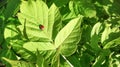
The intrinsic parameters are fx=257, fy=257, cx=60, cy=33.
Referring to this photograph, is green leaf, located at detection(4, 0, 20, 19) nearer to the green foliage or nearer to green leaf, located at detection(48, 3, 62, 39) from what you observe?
the green foliage

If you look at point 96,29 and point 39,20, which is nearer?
point 39,20

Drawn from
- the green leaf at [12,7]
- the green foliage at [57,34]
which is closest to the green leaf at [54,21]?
the green foliage at [57,34]

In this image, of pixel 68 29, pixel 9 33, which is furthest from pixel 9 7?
pixel 68 29

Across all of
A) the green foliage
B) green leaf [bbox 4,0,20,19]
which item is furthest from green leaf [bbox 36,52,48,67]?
green leaf [bbox 4,0,20,19]

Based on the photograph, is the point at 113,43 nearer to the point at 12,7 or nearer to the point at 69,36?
the point at 69,36

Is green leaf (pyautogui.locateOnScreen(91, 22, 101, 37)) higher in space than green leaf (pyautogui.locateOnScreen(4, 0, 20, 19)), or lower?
lower

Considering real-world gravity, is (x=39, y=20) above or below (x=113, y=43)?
above

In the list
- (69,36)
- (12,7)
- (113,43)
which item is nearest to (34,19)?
(69,36)

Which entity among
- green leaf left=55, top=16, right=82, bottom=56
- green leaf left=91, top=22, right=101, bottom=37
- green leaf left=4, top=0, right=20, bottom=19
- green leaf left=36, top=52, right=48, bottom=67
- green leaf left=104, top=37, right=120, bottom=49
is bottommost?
green leaf left=104, top=37, right=120, bottom=49
